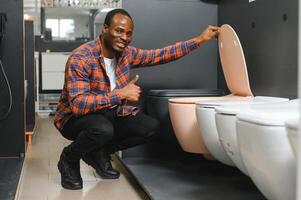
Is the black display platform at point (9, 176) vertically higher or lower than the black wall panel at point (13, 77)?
lower

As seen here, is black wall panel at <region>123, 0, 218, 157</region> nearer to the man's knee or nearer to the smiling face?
the smiling face

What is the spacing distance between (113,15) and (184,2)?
0.81 m

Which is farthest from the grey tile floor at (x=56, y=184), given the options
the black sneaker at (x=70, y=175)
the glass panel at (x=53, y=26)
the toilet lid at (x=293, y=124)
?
the glass panel at (x=53, y=26)

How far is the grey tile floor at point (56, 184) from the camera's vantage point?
2.00m

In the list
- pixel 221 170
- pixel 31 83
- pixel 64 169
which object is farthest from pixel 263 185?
Answer: pixel 31 83

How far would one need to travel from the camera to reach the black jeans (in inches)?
81.2

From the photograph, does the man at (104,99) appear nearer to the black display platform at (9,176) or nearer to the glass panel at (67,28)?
the black display platform at (9,176)

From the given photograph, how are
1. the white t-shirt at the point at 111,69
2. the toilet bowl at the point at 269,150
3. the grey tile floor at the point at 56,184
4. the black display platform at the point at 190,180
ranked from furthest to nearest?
the white t-shirt at the point at 111,69, the grey tile floor at the point at 56,184, the black display platform at the point at 190,180, the toilet bowl at the point at 269,150

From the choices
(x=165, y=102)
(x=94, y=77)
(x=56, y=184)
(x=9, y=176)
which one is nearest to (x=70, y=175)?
(x=56, y=184)

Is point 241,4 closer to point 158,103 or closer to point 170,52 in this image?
point 170,52

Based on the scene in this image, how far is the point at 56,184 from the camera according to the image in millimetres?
2217

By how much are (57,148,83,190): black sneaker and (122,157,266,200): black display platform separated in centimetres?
28

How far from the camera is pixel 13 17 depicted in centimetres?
273

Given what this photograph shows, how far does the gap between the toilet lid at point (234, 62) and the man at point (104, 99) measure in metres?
0.15
